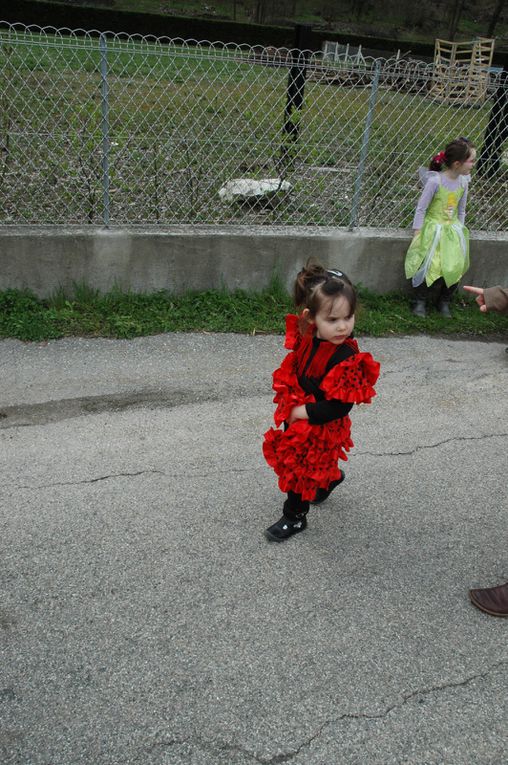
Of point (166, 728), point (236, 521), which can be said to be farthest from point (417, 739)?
point (236, 521)

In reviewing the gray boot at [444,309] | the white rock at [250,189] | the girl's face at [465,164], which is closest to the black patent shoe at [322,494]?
the gray boot at [444,309]

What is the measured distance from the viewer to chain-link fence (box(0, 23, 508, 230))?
485 cm

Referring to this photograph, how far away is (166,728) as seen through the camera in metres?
2.16

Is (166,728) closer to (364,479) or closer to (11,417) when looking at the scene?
(364,479)

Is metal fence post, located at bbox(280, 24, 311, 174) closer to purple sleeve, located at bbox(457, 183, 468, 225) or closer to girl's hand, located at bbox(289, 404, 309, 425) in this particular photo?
purple sleeve, located at bbox(457, 183, 468, 225)

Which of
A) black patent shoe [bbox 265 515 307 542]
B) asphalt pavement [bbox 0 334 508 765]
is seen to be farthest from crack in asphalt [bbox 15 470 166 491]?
black patent shoe [bbox 265 515 307 542]

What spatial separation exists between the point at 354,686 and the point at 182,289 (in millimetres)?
3464

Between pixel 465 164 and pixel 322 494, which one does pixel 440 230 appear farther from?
pixel 322 494

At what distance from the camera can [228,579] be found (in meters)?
2.77

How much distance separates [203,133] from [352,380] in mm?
3828

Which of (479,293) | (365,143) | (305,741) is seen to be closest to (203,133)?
(365,143)

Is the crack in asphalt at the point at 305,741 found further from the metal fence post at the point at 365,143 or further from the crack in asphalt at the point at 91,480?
the metal fence post at the point at 365,143

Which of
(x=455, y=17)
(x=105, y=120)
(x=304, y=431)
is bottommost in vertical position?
(x=304, y=431)

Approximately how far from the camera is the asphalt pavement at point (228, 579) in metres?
2.19
